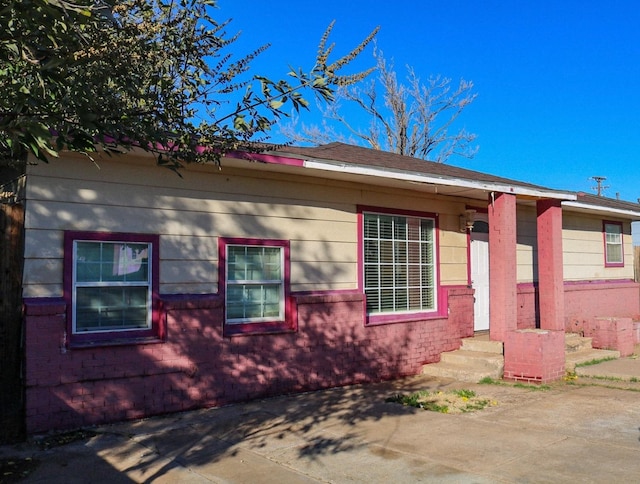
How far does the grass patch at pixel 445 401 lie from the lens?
7648mm

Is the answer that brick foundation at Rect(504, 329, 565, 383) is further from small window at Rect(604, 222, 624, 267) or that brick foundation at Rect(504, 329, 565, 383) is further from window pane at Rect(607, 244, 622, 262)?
window pane at Rect(607, 244, 622, 262)

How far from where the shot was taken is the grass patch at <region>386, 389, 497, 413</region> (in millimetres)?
7648

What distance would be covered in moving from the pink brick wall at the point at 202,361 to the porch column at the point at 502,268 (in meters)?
1.04

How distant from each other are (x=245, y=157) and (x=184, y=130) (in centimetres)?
303

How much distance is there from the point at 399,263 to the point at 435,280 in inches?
34.0

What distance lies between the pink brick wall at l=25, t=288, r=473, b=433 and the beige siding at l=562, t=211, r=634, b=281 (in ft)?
16.3

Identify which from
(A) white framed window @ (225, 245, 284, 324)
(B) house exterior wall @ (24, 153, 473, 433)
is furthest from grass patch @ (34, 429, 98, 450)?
(A) white framed window @ (225, 245, 284, 324)

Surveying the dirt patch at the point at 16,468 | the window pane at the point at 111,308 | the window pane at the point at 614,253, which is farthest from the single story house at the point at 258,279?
the window pane at the point at 614,253

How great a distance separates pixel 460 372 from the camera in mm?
9516

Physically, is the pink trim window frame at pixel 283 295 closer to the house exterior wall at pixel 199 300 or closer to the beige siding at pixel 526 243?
the house exterior wall at pixel 199 300

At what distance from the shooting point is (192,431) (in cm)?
659

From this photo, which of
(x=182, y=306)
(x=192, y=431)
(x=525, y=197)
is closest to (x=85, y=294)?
(x=182, y=306)

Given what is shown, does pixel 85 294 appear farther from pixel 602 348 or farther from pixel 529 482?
pixel 602 348

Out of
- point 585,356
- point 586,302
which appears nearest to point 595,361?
point 585,356
